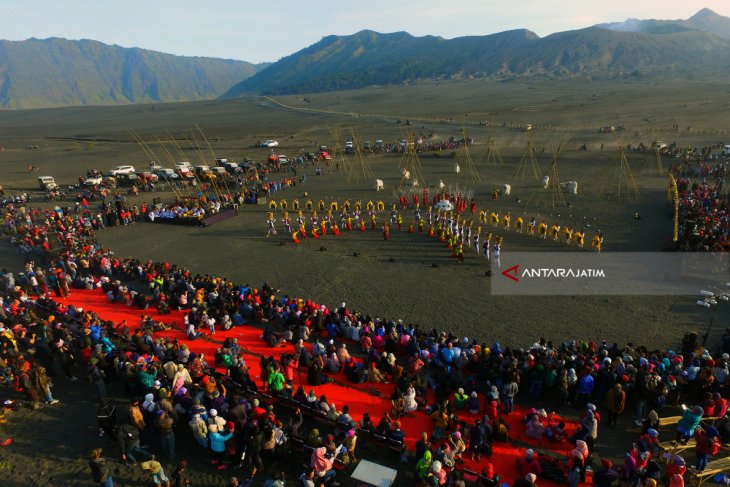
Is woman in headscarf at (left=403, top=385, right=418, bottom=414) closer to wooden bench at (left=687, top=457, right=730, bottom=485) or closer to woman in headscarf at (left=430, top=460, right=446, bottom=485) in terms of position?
woman in headscarf at (left=430, top=460, right=446, bottom=485)

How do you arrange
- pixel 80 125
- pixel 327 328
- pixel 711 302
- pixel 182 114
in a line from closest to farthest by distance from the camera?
pixel 327 328
pixel 711 302
pixel 80 125
pixel 182 114

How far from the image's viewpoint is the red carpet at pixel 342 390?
381 inches

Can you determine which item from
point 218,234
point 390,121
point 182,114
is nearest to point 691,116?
point 390,121

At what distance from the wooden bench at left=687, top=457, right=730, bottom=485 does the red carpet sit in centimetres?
196

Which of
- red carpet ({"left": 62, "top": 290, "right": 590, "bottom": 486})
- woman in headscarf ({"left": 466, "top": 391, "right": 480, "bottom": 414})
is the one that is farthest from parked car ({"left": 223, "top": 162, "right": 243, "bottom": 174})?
woman in headscarf ({"left": 466, "top": 391, "right": 480, "bottom": 414})

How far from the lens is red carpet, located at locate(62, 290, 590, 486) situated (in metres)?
9.67

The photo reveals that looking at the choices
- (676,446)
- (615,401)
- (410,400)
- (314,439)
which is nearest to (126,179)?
(410,400)

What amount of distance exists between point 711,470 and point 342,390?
811 centimetres

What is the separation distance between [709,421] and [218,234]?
24.9m

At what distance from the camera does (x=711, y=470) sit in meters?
8.43

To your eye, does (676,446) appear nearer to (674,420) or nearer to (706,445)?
(706,445)

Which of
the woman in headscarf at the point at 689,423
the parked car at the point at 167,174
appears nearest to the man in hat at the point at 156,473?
the woman in headscarf at the point at 689,423

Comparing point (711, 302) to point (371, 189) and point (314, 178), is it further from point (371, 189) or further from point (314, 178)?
point (314, 178)

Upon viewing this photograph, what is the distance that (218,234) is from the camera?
90.1ft
